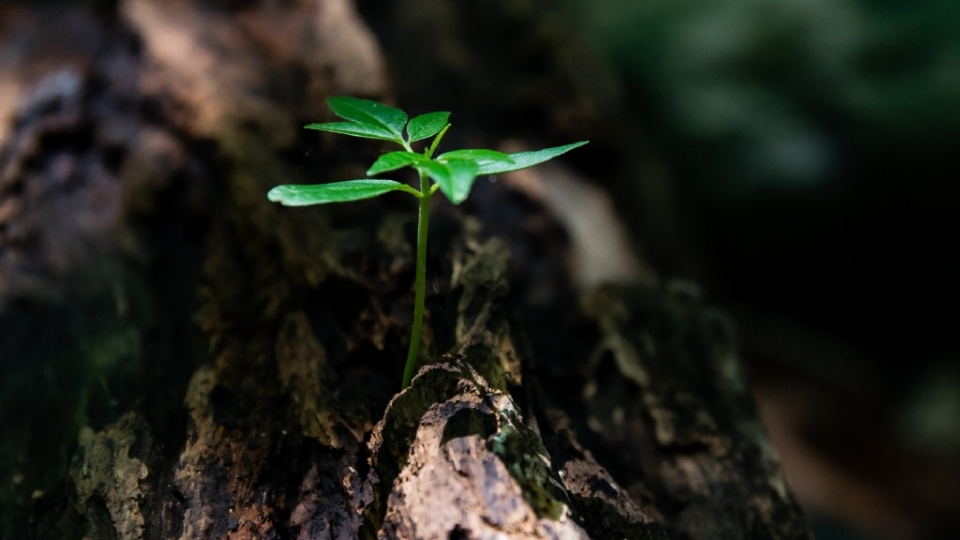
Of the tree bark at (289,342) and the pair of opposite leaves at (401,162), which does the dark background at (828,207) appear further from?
the pair of opposite leaves at (401,162)

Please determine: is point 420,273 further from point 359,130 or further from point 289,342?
point 289,342

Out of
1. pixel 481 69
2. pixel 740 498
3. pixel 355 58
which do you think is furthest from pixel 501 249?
pixel 481 69

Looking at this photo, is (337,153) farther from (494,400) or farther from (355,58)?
(494,400)

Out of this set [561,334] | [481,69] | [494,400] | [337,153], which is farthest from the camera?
[481,69]

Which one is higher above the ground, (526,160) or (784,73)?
(784,73)

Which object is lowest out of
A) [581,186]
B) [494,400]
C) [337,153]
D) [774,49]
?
[494,400]

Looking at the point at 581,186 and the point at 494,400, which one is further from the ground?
the point at 581,186

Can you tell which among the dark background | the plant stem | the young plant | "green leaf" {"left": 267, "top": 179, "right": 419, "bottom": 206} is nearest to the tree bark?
the plant stem

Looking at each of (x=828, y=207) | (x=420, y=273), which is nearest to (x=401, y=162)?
(x=420, y=273)
